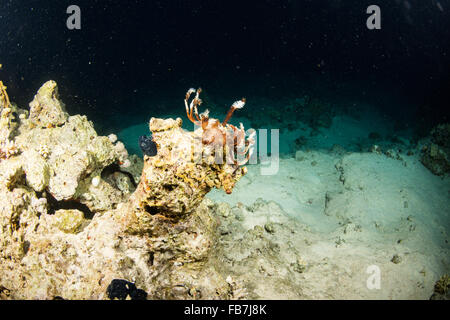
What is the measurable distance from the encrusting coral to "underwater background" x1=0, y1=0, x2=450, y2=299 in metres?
1.02

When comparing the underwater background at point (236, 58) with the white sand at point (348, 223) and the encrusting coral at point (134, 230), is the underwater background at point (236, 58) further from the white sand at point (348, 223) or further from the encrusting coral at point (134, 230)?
the encrusting coral at point (134, 230)

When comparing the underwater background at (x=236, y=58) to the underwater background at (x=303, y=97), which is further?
the underwater background at (x=236, y=58)

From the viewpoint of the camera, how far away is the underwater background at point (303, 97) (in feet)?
14.0

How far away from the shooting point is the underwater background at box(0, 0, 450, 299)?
426 centimetres

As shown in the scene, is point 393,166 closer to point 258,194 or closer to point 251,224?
point 258,194

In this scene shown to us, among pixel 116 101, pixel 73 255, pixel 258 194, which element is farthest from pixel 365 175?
pixel 116 101

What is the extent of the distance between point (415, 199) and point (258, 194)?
4100 millimetres

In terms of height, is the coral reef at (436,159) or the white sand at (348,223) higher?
the coral reef at (436,159)

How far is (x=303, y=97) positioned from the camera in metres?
17.5

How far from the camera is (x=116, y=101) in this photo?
55.4ft

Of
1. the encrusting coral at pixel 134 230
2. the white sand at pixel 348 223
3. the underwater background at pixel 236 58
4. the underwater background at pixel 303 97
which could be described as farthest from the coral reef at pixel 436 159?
the encrusting coral at pixel 134 230

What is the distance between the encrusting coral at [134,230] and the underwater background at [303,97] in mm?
1018

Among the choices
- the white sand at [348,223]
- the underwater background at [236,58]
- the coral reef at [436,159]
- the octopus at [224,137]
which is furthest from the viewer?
the underwater background at [236,58]

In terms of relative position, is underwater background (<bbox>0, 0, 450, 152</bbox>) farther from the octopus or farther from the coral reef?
the octopus
